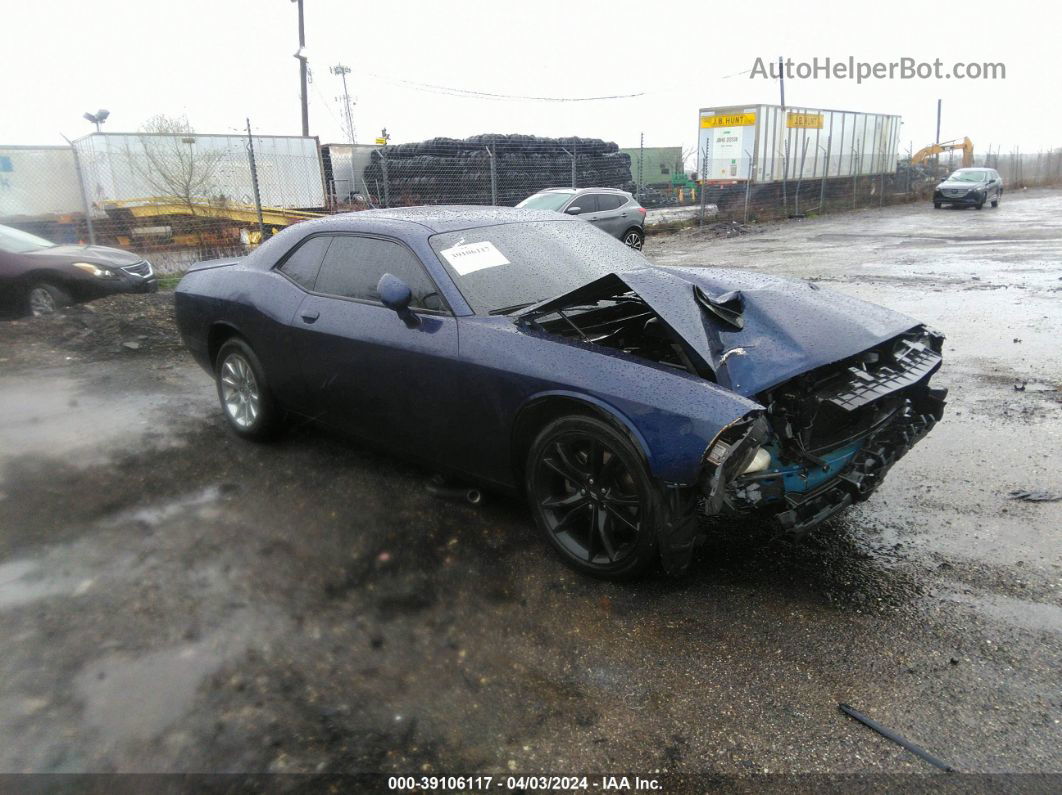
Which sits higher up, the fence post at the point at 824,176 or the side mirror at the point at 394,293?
the fence post at the point at 824,176

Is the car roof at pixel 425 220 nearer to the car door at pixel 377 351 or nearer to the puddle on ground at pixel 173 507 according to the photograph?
the car door at pixel 377 351

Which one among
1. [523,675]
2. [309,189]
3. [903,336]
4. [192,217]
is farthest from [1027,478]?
[309,189]

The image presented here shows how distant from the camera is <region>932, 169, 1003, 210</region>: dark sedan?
91.4ft

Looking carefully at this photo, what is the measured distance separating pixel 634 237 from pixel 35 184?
1302 cm

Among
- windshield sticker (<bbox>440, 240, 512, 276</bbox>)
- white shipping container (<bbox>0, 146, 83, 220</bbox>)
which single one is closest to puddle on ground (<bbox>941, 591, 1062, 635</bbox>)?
windshield sticker (<bbox>440, 240, 512, 276</bbox>)

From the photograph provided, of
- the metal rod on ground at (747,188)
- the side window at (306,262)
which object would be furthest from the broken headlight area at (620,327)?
the metal rod on ground at (747,188)

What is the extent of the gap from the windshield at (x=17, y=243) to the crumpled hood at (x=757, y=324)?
8044mm

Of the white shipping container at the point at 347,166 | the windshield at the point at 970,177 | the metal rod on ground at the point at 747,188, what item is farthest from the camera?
the windshield at the point at 970,177

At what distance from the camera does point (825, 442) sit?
3123 mm

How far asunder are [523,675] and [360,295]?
7.45ft

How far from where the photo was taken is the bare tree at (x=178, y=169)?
48.6 ft

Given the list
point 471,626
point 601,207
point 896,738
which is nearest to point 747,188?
point 601,207

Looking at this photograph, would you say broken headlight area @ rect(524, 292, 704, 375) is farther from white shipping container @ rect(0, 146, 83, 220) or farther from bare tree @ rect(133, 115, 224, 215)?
white shipping container @ rect(0, 146, 83, 220)

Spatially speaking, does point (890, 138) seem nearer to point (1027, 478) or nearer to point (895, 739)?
point (1027, 478)
